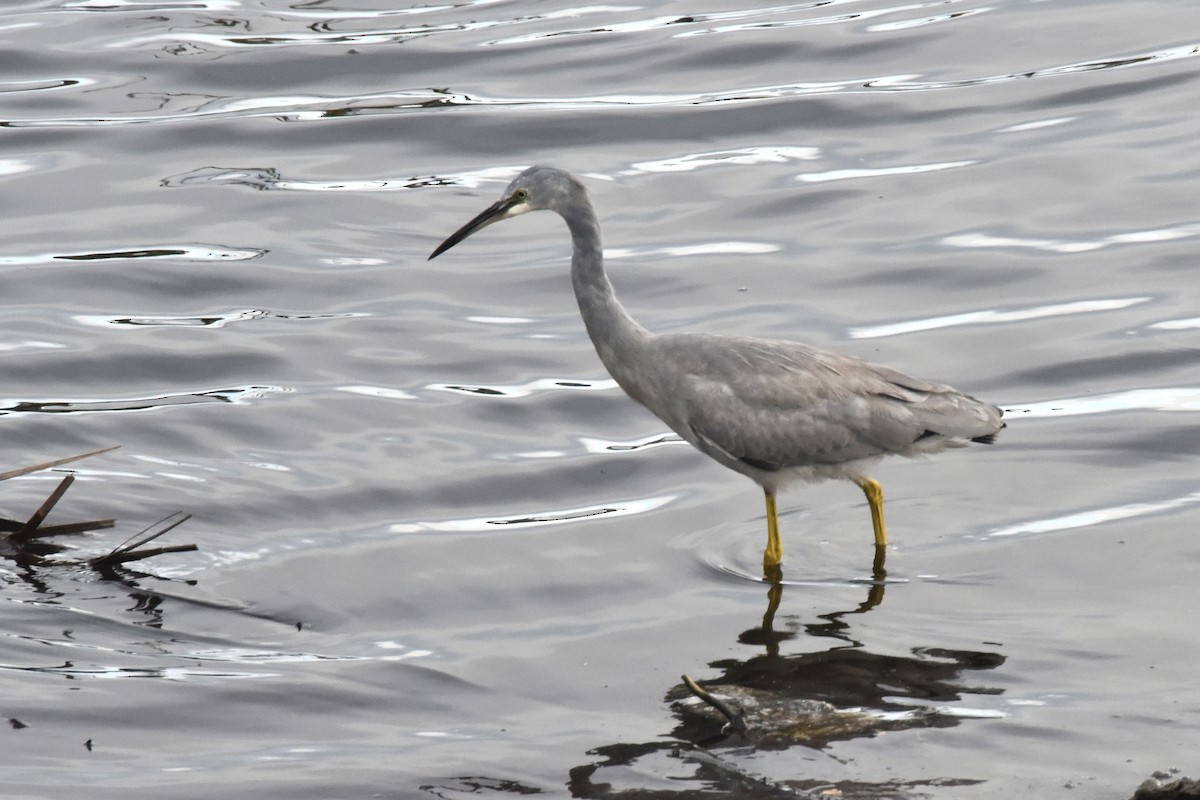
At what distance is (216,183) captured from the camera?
14.1m

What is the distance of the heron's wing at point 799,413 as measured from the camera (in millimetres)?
8289

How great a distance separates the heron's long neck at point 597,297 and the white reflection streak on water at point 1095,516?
2.09 metres

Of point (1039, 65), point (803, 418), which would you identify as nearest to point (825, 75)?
point (1039, 65)

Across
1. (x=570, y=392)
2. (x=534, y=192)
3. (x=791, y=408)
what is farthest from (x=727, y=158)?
(x=791, y=408)

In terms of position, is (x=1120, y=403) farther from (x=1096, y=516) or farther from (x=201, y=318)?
(x=201, y=318)

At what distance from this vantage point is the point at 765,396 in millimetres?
8297

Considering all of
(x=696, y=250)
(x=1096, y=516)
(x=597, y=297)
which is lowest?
(x=1096, y=516)

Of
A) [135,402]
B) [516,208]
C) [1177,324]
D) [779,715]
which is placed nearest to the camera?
[779,715]

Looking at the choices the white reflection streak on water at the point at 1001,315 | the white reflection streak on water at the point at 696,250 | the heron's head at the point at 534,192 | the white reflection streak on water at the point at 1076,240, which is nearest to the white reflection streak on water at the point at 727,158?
the white reflection streak on water at the point at 696,250

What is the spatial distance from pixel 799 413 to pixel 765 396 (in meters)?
0.19

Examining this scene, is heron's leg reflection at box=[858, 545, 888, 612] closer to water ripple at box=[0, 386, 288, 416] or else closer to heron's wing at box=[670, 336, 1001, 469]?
heron's wing at box=[670, 336, 1001, 469]

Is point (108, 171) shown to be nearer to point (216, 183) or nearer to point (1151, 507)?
point (216, 183)

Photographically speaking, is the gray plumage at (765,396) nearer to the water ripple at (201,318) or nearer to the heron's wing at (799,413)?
the heron's wing at (799,413)

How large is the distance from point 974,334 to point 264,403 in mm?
4717
